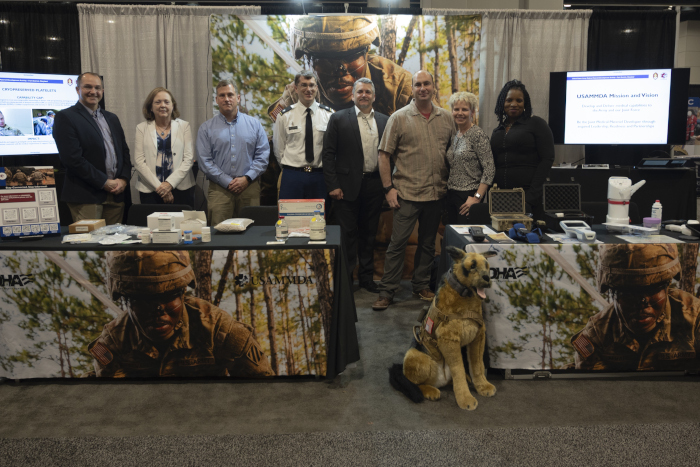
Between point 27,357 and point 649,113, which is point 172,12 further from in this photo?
point 649,113

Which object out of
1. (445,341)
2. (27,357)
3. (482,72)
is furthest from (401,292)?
(27,357)

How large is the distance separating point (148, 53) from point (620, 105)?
14.5ft

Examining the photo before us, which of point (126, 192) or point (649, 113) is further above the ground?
point (649, 113)

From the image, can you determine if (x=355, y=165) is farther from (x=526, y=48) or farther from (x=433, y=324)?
(x=526, y=48)

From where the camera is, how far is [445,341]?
2248mm

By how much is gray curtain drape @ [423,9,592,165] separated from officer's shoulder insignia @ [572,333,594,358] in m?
2.84

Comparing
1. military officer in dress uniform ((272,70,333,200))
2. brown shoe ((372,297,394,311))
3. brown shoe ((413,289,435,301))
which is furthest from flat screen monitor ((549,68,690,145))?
brown shoe ((372,297,394,311))

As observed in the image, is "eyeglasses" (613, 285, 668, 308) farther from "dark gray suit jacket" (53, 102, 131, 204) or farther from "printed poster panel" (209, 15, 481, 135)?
"dark gray suit jacket" (53, 102, 131, 204)

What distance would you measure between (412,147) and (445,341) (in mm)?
1784

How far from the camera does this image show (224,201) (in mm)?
4016

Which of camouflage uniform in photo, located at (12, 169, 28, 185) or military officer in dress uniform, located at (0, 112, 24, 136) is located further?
military officer in dress uniform, located at (0, 112, 24, 136)

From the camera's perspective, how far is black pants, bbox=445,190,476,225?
3582 millimetres

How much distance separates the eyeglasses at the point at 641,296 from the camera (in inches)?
94.6

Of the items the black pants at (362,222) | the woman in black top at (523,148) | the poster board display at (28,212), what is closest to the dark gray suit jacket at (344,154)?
the black pants at (362,222)
